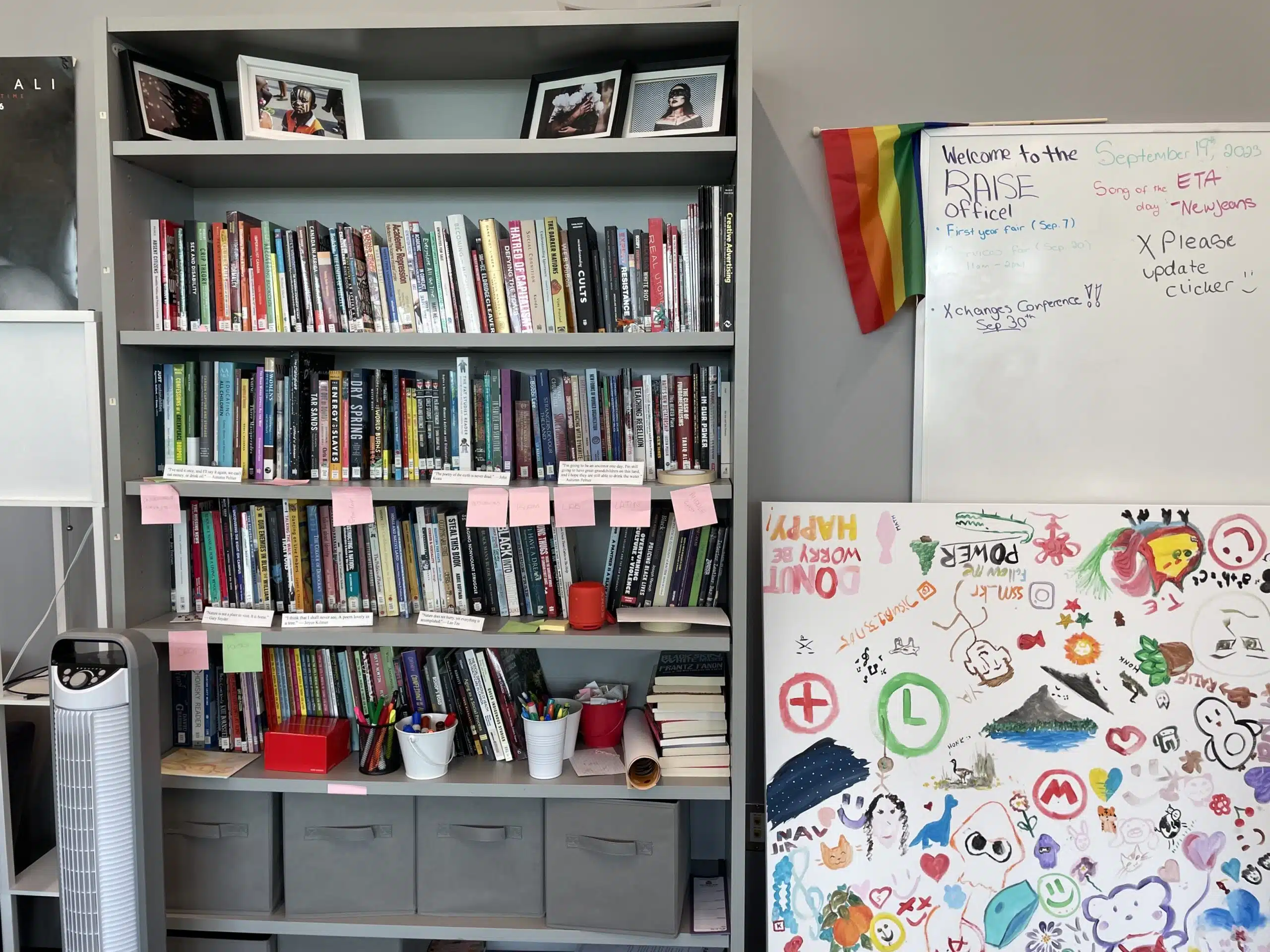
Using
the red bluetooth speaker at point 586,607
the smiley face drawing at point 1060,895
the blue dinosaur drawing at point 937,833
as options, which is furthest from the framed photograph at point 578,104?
the smiley face drawing at point 1060,895

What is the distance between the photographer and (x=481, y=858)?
67.1 inches

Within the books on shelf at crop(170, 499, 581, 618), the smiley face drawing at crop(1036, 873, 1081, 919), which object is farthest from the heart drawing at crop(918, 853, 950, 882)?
the books on shelf at crop(170, 499, 581, 618)

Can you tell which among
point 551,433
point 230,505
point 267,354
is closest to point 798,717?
point 551,433

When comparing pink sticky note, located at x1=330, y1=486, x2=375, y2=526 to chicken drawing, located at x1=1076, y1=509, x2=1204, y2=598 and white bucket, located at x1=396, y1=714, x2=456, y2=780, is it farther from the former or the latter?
chicken drawing, located at x1=1076, y1=509, x2=1204, y2=598

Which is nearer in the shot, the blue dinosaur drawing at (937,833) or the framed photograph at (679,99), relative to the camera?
the framed photograph at (679,99)

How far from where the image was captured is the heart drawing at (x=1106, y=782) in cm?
175

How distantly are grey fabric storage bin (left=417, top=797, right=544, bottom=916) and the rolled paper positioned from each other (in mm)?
211

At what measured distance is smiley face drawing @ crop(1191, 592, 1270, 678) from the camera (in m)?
1.76

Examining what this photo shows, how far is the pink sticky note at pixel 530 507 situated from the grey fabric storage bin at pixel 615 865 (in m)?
0.57

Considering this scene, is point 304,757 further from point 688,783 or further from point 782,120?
point 782,120

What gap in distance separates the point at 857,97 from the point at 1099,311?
0.72 m

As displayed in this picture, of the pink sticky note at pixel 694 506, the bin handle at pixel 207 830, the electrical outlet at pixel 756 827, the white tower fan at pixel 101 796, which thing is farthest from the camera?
the electrical outlet at pixel 756 827

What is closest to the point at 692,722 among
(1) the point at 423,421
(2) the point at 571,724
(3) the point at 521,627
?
(2) the point at 571,724

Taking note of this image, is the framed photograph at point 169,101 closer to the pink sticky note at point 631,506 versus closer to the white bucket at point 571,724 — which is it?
the pink sticky note at point 631,506
